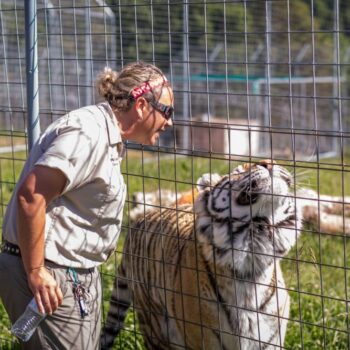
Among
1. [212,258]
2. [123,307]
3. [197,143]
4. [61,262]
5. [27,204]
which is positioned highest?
[27,204]

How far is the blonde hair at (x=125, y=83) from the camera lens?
2.91 metres

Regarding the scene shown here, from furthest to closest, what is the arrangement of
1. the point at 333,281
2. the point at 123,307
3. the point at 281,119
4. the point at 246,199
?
the point at 281,119
the point at 333,281
the point at 123,307
the point at 246,199

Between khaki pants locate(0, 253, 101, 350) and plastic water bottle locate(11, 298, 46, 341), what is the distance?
46 mm

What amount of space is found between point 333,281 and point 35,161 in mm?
3373

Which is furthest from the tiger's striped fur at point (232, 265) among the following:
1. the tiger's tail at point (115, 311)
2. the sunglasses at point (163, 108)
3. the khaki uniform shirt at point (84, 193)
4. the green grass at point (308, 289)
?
the khaki uniform shirt at point (84, 193)

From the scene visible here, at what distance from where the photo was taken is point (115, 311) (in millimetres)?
4719

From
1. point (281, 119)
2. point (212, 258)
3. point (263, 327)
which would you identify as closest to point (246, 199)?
point (212, 258)

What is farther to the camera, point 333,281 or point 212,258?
point 333,281

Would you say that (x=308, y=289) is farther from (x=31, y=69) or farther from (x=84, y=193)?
(x=84, y=193)

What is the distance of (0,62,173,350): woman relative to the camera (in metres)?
2.70

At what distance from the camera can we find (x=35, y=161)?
277 centimetres

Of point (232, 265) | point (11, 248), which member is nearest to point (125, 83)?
point (11, 248)

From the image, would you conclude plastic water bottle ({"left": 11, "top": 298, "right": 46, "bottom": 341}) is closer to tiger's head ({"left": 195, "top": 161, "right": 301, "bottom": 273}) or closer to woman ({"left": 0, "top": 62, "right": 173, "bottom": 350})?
woman ({"left": 0, "top": 62, "right": 173, "bottom": 350})

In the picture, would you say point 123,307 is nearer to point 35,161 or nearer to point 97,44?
point 35,161
